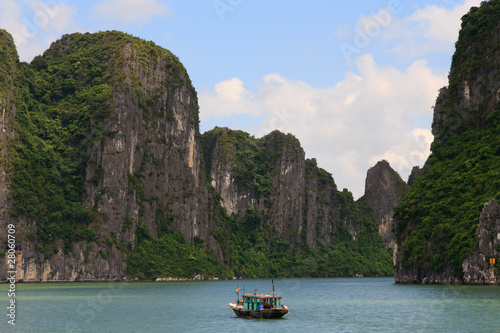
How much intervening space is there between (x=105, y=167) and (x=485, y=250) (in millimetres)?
78923

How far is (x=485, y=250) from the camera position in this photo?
3511 inches

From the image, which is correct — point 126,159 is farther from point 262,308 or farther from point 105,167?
point 262,308

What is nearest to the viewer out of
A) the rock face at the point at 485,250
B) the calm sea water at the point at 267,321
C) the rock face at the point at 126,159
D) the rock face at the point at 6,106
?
the calm sea water at the point at 267,321

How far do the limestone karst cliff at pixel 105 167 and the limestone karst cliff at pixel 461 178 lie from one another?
56.7 m

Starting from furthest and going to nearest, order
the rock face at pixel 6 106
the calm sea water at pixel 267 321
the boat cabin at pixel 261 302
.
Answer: the rock face at pixel 6 106
the boat cabin at pixel 261 302
the calm sea water at pixel 267 321

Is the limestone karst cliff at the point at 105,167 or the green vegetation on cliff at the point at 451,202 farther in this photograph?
the limestone karst cliff at the point at 105,167

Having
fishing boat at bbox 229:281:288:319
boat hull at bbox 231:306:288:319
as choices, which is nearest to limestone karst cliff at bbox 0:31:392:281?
fishing boat at bbox 229:281:288:319

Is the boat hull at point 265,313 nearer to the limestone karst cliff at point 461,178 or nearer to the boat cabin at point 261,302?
the boat cabin at point 261,302

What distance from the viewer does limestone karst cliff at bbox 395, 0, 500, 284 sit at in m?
92.6

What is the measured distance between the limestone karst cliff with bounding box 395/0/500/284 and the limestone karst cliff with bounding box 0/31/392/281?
56.7m

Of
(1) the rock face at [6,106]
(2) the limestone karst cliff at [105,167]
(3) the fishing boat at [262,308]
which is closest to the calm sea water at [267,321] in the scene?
(3) the fishing boat at [262,308]

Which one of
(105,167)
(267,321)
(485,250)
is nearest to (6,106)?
(105,167)

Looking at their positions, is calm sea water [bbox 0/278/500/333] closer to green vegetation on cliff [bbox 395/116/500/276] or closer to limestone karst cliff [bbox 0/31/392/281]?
green vegetation on cliff [bbox 395/116/500/276]

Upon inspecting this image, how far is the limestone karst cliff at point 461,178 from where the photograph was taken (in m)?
92.6
